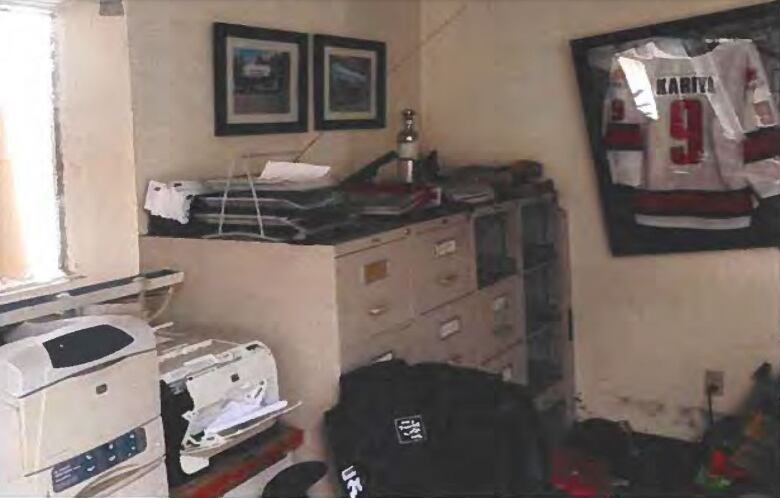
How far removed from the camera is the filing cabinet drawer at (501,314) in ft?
9.77

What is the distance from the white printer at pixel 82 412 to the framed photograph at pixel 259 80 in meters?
1.08

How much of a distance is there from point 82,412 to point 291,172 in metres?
1.16

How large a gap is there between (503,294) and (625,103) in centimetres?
91

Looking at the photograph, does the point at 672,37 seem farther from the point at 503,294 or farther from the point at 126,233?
the point at 126,233

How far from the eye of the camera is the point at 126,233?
251 centimetres

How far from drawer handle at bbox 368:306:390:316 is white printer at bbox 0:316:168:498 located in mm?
661

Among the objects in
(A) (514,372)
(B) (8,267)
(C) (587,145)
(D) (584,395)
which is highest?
(C) (587,145)

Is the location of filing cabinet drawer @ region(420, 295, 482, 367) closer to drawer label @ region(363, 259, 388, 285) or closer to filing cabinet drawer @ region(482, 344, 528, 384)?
filing cabinet drawer @ region(482, 344, 528, 384)

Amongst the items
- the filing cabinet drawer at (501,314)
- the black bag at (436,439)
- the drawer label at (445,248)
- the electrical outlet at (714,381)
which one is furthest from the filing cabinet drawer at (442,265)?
the electrical outlet at (714,381)

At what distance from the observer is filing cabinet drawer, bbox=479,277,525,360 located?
298 cm

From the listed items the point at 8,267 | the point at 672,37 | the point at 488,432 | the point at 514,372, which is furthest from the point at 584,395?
the point at 8,267

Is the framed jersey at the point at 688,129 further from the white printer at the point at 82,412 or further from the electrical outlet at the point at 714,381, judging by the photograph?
the white printer at the point at 82,412

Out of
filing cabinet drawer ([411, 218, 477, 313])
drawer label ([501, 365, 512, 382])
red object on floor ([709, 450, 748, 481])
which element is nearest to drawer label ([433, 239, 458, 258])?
filing cabinet drawer ([411, 218, 477, 313])

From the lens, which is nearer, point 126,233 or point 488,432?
point 488,432
